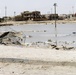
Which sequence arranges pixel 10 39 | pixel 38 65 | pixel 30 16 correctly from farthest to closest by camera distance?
pixel 30 16
pixel 10 39
pixel 38 65

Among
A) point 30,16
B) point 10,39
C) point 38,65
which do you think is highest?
point 30,16

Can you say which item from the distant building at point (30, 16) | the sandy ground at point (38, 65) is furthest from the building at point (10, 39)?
the distant building at point (30, 16)

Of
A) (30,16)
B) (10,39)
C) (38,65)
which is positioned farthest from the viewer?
(30,16)

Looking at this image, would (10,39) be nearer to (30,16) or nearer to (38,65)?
(38,65)

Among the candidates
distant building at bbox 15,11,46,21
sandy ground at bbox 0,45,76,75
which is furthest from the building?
distant building at bbox 15,11,46,21

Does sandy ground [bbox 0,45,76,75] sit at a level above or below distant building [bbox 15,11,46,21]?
below

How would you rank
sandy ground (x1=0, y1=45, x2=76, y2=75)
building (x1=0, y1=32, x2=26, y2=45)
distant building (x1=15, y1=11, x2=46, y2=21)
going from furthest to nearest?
distant building (x1=15, y1=11, x2=46, y2=21)
building (x1=0, y1=32, x2=26, y2=45)
sandy ground (x1=0, y1=45, x2=76, y2=75)

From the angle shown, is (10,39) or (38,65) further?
(10,39)

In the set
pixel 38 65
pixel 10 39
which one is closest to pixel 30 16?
pixel 10 39

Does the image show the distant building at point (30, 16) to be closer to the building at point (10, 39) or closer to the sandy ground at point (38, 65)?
the building at point (10, 39)

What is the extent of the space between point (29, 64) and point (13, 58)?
0.95 metres

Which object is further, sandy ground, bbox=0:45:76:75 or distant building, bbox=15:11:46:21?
distant building, bbox=15:11:46:21

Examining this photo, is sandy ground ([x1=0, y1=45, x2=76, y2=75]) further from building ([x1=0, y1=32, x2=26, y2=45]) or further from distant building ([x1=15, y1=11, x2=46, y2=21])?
distant building ([x1=15, y1=11, x2=46, y2=21])

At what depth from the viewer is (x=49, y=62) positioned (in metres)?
10.6
